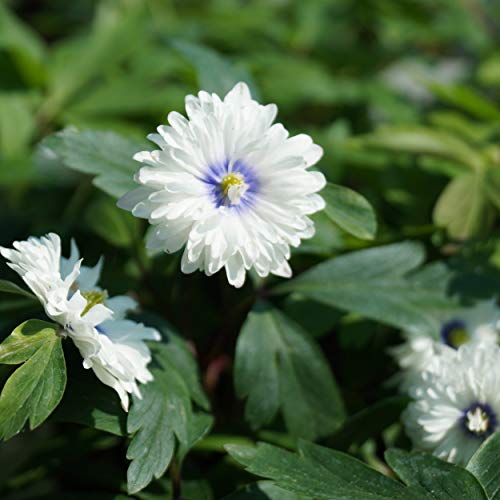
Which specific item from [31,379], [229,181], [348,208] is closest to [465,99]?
[348,208]

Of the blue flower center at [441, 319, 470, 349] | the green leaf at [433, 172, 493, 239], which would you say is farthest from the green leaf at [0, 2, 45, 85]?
the blue flower center at [441, 319, 470, 349]

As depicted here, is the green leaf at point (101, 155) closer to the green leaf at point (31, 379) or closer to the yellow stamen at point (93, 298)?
the yellow stamen at point (93, 298)

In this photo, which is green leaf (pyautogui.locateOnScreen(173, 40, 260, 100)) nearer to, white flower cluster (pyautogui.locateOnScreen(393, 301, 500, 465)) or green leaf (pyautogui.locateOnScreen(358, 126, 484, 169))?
green leaf (pyautogui.locateOnScreen(358, 126, 484, 169))

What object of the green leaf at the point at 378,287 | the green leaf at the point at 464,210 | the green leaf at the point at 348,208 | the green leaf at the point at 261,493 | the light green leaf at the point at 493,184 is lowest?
the green leaf at the point at 261,493

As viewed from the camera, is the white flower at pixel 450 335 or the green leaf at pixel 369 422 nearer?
the green leaf at pixel 369 422

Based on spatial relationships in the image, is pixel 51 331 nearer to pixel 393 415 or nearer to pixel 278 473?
pixel 278 473

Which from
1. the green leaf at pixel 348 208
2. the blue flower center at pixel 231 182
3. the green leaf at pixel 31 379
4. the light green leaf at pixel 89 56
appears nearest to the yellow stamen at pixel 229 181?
the blue flower center at pixel 231 182

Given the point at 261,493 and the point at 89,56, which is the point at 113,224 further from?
the point at 89,56

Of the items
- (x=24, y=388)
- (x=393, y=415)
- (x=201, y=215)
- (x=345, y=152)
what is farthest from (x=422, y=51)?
(x=24, y=388)
